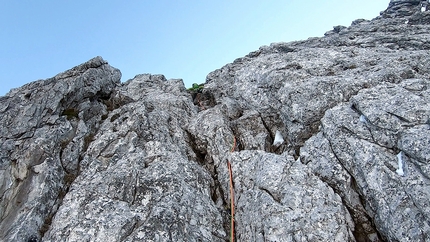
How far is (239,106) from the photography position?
2372 cm

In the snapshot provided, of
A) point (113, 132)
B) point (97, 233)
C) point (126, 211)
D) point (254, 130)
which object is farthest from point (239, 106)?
point (97, 233)

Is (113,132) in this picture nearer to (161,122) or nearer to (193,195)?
(161,122)

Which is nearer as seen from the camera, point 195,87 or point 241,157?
point 241,157

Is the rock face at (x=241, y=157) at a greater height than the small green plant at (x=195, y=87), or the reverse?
the small green plant at (x=195, y=87)

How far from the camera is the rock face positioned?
12523mm

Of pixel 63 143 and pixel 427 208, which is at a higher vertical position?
pixel 63 143

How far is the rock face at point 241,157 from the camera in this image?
12523 millimetres

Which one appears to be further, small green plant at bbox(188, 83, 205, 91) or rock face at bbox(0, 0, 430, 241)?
small green plant at bbox(188, 83, 205, 91)

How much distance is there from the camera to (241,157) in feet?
56.6

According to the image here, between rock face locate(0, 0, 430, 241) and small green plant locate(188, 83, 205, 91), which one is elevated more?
small green plant locate(188, 83, 205, 91)

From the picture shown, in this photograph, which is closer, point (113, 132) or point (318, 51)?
point (113, 132)

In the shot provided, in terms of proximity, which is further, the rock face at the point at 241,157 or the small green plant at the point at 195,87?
the small green plant at the point at 195,87

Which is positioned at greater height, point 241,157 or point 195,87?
point 195,87

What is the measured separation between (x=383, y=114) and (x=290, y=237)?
25.9 feet
